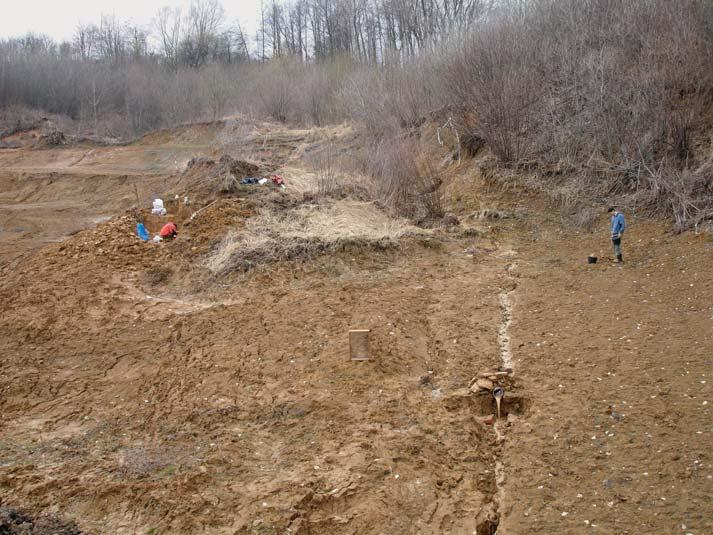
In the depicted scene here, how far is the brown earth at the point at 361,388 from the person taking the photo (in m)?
4.62

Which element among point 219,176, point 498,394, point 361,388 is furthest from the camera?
point 219,176

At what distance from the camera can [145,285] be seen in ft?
31.2

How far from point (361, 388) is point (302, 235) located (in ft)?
14.0

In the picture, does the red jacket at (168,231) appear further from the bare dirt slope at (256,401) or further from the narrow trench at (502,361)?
the narrow trench at (502,361)

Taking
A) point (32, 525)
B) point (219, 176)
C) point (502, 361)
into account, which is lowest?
point (32, 525)

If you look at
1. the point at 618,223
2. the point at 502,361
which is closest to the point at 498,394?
the point at 502,361

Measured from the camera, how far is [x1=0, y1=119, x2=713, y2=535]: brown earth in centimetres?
462

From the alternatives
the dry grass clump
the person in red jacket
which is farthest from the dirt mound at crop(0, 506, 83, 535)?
the person in red jacket

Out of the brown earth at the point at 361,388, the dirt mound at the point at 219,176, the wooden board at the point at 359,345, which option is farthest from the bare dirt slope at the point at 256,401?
the dirt mound at the point at 219,176

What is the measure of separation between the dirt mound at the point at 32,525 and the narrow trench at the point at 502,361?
297 centimetres

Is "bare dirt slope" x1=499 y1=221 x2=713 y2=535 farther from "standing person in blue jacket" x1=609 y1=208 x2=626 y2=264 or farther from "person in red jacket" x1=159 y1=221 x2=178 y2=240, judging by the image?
"person in red jacket" x1=159 y1=221 x2=178 y2=240

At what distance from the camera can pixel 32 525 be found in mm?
4594

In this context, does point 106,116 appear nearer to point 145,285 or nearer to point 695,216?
point 145,285

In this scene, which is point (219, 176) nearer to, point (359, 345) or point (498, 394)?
point (359, 345)
